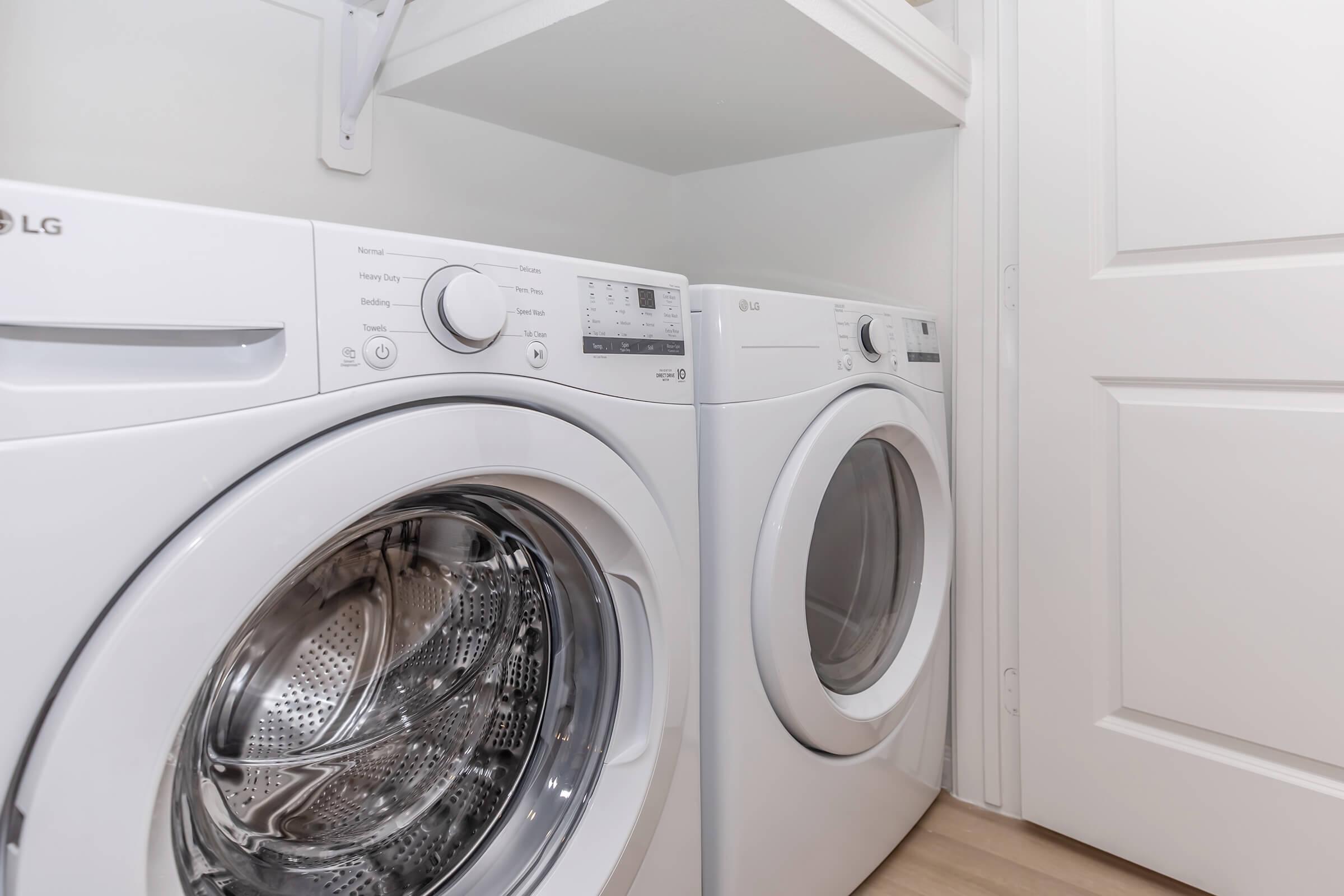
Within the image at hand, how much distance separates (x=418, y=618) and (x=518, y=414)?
23 centimetres

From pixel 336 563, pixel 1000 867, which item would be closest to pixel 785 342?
pixel 336 563

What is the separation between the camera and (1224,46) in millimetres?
1059

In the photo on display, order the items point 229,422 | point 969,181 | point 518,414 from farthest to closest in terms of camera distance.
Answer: point 969,181, point 518,414, point 229,422

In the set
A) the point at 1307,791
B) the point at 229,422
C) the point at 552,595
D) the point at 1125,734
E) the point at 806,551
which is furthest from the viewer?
the point at 1125,734

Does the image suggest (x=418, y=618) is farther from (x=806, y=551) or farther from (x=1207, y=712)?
(x=1207, y=712)

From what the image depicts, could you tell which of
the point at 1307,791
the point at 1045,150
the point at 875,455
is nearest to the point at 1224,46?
the point at 1045,150

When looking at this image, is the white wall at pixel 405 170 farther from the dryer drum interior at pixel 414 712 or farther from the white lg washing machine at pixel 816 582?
the dryer drum interior at pixel 414 712

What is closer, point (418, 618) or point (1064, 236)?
point (418, 618)

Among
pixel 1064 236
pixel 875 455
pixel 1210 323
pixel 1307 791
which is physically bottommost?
pixel 1307 791

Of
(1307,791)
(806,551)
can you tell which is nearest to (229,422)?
(806,551)

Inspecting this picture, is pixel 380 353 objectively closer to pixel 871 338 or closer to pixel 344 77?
pixel 871 338

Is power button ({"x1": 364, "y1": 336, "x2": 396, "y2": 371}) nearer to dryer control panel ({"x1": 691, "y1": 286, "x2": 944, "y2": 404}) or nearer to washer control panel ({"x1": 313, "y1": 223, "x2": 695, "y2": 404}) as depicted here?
washer control panel ({"x1": 313, "y1": 223, "x2": 695, "y2": 404})

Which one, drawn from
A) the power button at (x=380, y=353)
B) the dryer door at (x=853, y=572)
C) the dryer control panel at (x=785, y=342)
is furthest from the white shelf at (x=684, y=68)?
the power button at (x=380, y=353)

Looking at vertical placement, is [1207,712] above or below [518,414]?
below
